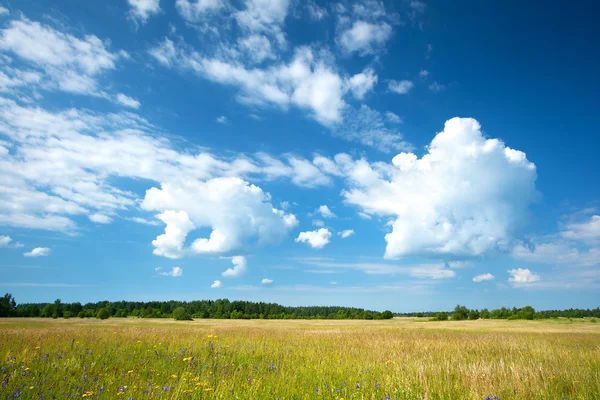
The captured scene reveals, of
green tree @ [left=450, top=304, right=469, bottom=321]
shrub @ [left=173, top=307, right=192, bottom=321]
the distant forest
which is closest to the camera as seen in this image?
shrub @ [left=173, top=307, right=192, bottom=321]

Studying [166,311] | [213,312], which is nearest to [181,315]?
[213,312]

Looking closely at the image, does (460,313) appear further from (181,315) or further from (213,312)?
(213,312)

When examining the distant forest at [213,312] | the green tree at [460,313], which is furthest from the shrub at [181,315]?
Result: the green tree at [460,313]

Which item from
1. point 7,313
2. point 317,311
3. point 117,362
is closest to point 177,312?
point 7,313

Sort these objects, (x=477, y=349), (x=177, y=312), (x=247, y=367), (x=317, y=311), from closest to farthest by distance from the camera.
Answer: (x=247, y=367)
(x=477, y=349)
(x=177, y=312)
(x=317, y=311)

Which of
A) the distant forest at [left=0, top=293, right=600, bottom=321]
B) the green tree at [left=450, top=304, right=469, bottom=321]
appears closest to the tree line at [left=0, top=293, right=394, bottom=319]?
the distant forest at [left=0, top=293, right=600, bottom=321]

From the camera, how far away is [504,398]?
5617mm

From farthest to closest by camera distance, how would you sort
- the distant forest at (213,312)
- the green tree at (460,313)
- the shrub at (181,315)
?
the green tree at (460,313)
the distant forest at (213,312)
the shrub at (181,315)

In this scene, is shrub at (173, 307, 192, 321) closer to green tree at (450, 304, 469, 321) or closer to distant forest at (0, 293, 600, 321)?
distant forest at (0, 293, 600, 321)

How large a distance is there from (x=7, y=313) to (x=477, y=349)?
102 m

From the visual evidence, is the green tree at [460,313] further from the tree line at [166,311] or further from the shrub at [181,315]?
the shrub at [181,315]

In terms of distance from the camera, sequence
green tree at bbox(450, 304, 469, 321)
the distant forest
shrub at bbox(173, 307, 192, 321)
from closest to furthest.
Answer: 1. shrub at bbox(173, 307, 192, 321)
2. the distant forest
3. green tree at bbox(450, 304, 469, 321)

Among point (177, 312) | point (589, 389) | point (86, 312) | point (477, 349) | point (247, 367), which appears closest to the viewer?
point (589, 389)

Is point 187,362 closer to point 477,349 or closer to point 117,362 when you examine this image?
point 117,362
